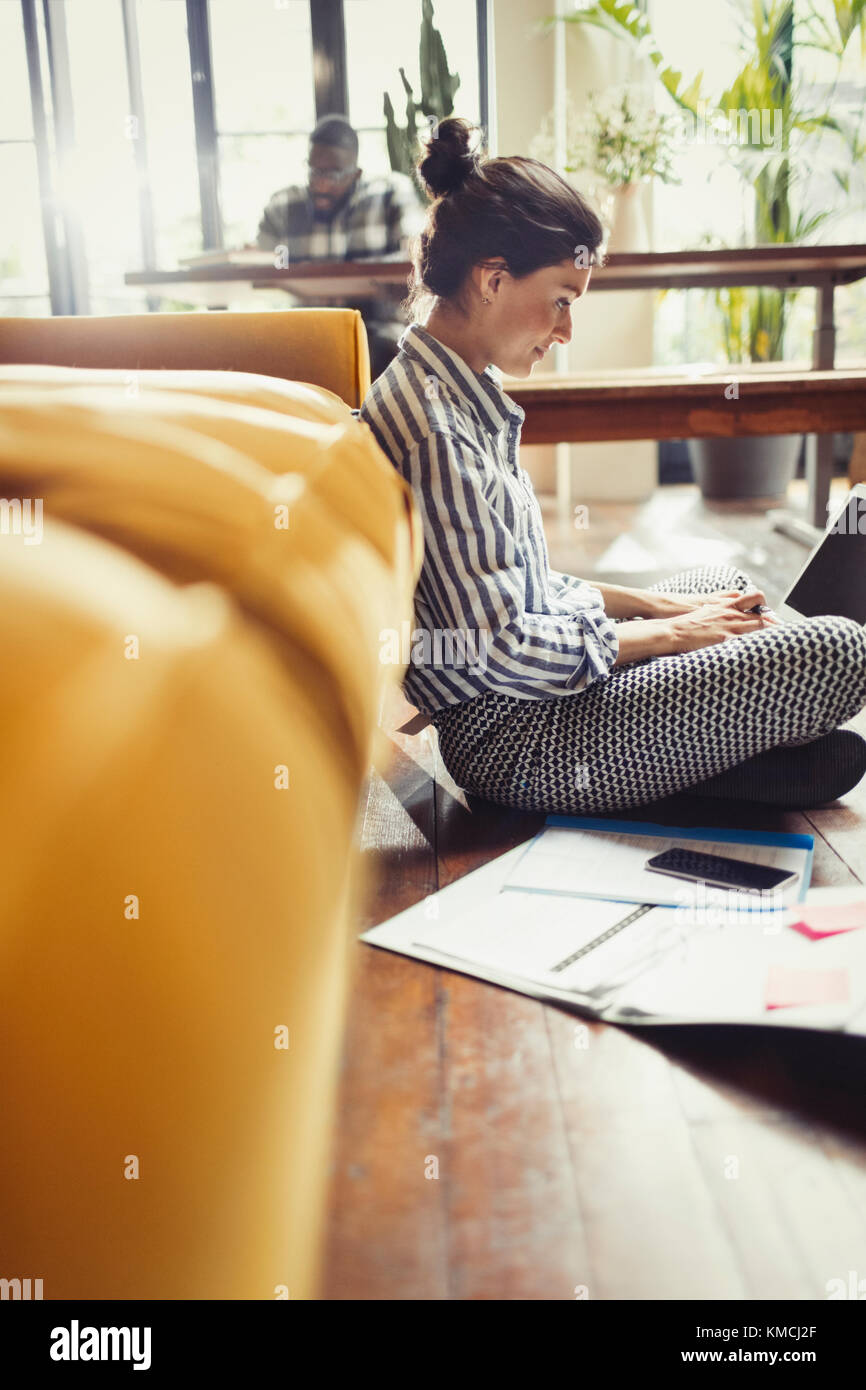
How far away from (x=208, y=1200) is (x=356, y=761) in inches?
7.7

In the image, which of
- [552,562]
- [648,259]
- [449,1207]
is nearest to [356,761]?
[449,1207]

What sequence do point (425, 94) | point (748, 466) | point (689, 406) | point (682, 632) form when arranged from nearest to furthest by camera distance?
point (682, 632) → point (689, 406) → point (425, 94) → point (748, 466)

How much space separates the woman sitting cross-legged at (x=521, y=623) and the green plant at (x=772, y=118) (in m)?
3.14

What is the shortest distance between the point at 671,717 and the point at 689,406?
1.43 meters

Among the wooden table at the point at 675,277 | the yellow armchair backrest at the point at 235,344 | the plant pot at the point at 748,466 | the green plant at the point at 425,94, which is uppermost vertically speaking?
the green plant at the point at 425,94

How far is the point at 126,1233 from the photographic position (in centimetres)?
33

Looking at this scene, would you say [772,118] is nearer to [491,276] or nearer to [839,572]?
Answer: [839,572]

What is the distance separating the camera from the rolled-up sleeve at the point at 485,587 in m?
1.16

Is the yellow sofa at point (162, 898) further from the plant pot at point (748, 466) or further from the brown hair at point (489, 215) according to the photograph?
the plant pot at point (748, 466)

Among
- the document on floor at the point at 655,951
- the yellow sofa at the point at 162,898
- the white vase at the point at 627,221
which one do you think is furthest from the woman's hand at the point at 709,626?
the white vase at the point at 627,221

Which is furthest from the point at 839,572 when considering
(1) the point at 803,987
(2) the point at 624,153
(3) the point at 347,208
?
(3) the point at 347,208

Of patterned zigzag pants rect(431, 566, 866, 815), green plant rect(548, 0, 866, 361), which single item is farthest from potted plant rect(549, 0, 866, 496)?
patterned zigzag pants rect(431, 566, 866, 815)

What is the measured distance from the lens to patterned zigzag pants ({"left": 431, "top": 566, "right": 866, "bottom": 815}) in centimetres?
125

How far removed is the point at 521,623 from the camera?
120 cm
